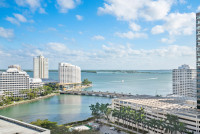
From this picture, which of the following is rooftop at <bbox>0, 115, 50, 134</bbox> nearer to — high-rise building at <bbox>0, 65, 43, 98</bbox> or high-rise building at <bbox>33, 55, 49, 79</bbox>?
high-rise building at <bbox>0, 65, 43, 98</bbox>

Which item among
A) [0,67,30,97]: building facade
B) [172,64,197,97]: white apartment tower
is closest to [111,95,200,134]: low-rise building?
[172,64,197,97]: white apartment tower

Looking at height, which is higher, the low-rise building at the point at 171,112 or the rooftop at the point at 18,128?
the rooftop at the point at 18,128

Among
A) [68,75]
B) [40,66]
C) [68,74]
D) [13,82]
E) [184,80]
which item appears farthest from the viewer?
[40,66]

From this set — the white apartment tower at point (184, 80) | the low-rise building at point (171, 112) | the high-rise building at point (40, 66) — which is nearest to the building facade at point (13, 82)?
the low-rise building at point (171, 112)

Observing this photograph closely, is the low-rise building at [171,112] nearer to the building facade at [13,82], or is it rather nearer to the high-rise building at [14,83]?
the high-rise building at [14,83]

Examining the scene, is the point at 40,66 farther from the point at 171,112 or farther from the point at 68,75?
the point at 171,112

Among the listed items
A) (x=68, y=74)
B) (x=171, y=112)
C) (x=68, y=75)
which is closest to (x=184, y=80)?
(x=171, y=112)

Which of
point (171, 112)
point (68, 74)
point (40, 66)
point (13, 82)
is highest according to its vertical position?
point (40, 66)

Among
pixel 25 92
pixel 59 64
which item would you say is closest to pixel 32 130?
pixel 25 92
